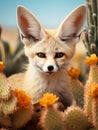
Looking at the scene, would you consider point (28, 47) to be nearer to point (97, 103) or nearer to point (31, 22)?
point (31, 22)

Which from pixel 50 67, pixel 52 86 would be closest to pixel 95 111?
pixel 50 67

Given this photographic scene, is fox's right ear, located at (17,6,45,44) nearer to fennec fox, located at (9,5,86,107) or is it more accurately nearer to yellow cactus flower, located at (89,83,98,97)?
fennec fox, located at (9,5,86,107)

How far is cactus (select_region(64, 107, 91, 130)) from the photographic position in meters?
2.64

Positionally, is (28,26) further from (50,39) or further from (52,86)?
(52,86)

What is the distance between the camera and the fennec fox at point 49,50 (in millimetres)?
3438

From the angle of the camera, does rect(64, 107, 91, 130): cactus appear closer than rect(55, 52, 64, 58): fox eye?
Yes

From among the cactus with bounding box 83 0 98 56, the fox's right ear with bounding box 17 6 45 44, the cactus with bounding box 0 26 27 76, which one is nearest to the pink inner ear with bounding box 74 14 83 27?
the fox's right ear with bounding box 17 6 45 44

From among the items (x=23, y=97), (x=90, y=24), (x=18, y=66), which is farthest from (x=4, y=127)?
(x=18, y=66)

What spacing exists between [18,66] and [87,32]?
7.91ft

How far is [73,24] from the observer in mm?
3555

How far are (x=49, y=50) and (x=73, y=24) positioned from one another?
1.06 ft

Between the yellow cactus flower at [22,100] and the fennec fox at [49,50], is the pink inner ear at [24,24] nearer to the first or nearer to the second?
the fennec fox at [49,50]

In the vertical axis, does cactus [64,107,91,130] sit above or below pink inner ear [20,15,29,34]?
below

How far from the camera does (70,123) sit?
2654 mm
